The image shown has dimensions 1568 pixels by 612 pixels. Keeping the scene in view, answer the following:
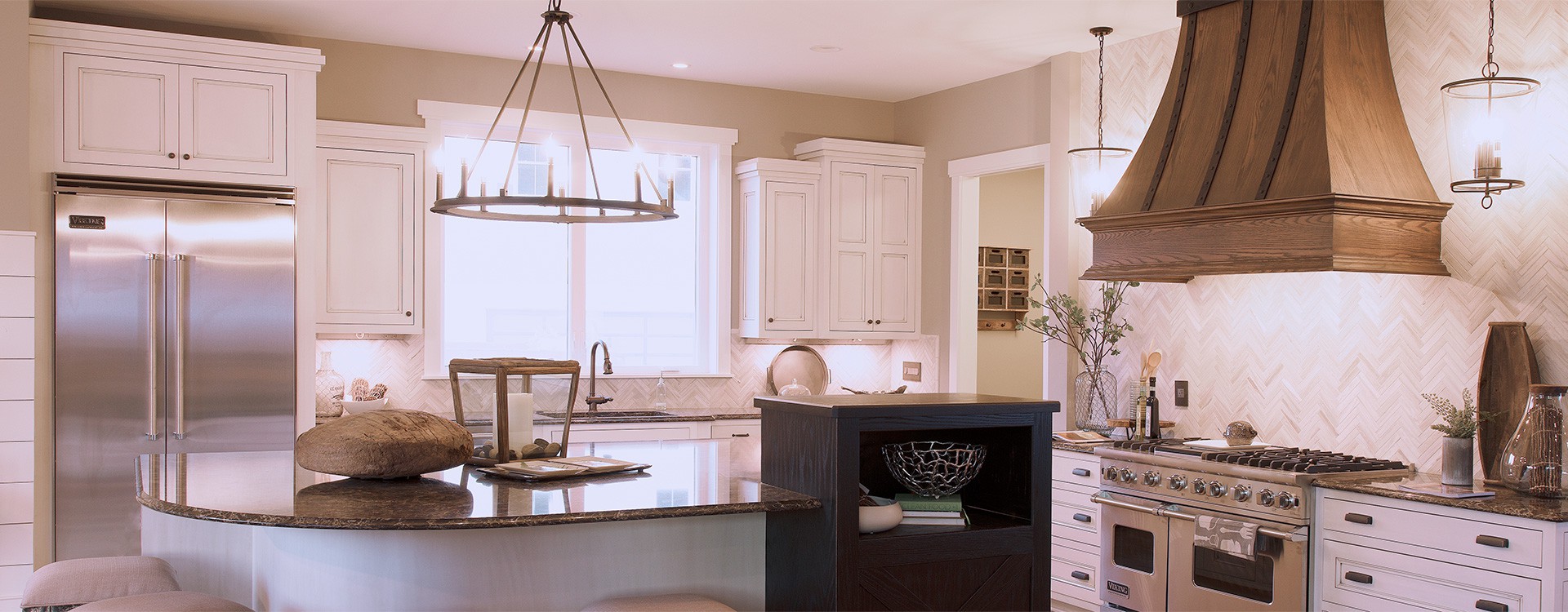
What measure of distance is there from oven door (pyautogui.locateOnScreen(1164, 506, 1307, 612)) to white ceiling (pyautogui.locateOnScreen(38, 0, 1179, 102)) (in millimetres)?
2097

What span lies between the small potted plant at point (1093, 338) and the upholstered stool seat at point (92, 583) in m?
3.70

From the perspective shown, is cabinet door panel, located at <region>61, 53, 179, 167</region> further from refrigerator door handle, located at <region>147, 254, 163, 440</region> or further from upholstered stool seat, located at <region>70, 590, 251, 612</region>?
upholstered stool seat, located at <region>70, 590, 251, 612</region>

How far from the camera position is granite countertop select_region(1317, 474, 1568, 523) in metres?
3.30

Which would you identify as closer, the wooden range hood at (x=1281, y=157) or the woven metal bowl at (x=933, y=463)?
the woven metal bowl at (x=933, y=463)

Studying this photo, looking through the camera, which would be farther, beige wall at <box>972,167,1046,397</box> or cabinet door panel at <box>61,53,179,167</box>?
beige wall at <box>972,167,1046,397</box>

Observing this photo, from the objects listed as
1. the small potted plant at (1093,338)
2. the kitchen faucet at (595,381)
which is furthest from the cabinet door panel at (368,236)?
the small potted plant at (1093,338)

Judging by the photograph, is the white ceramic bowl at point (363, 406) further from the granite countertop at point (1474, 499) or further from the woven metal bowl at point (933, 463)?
the granite countertop at point (1474, 499)

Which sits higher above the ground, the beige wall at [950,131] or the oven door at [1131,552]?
the beige wall at [950,131]

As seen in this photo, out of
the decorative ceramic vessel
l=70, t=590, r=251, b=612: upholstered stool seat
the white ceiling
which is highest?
the white ceiling

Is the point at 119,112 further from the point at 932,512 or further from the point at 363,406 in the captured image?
the point at 932,512

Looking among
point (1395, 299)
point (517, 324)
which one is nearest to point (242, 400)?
point (517, 324)

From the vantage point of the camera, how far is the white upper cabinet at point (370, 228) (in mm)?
5301

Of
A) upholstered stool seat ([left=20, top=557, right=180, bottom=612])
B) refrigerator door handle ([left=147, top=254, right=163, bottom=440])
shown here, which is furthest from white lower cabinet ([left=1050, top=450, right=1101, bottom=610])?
refrigerator door handle ([left=147, top=254, right=163, bottom=440])

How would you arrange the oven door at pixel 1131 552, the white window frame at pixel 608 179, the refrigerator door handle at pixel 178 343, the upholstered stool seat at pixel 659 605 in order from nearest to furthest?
the upholstered stool seat at pixel 659 605 < the oven door at pixel 1131 552 < the refrigerator door handle at pixel 178 343 < the white window frame at pixel 608 179
